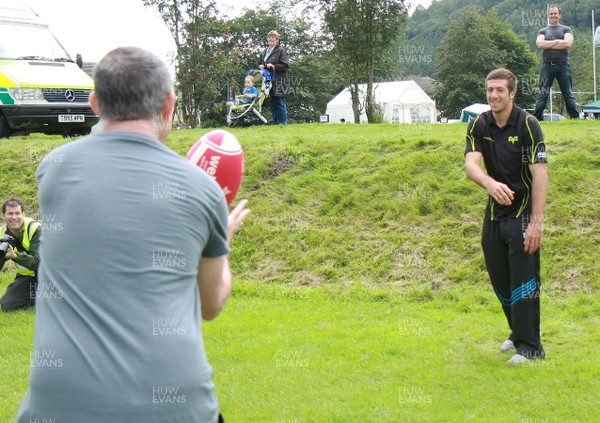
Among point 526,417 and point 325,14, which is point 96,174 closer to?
point 526,417

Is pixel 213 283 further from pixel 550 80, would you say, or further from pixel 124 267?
pixel 550 80

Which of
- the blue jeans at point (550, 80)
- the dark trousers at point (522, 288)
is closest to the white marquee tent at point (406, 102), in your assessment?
the blue jeans at point (550, 80)

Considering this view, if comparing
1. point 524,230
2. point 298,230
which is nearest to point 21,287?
point 298,230

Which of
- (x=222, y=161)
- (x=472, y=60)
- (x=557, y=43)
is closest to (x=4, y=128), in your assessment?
(x=557, y=43)

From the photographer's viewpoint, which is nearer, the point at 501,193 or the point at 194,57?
the point at 501,193

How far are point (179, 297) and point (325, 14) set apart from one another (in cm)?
2057

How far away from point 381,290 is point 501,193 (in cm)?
390

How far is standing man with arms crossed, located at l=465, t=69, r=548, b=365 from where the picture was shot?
24.5ft

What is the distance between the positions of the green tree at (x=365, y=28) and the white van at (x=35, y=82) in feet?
24.1

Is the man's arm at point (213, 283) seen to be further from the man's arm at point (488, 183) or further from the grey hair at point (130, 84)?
the man's arm at point (488, 183)

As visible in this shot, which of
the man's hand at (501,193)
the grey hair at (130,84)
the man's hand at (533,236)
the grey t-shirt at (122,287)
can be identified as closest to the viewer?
the grey t-shirt at (122,287)

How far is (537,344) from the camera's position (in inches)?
298

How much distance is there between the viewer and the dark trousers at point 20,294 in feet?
36.8

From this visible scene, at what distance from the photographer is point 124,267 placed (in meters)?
2.90
